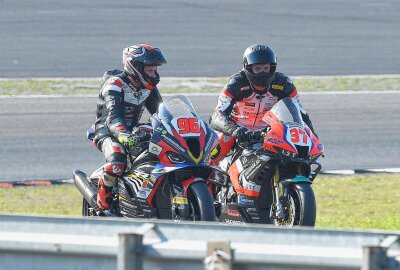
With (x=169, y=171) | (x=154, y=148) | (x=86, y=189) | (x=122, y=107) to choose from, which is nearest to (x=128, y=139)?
(x=154, y=148)

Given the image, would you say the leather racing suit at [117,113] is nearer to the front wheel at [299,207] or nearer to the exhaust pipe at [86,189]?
the exhaust pipe at [86,189]

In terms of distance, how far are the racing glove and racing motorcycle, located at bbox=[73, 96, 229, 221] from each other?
0.06m

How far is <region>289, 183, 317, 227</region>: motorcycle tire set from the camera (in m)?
9.30

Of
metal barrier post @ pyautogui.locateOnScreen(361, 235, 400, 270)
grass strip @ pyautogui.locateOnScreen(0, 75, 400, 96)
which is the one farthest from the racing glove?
grass strip @ pyautogui.locateOnScreen(0, 75, 400, 96)

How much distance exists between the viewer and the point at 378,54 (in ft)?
74.5

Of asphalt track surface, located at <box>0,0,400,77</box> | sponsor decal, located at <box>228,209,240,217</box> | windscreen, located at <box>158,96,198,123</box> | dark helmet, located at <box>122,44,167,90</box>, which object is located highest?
asphalt track surface, located at <box>0,0,400,77</box>

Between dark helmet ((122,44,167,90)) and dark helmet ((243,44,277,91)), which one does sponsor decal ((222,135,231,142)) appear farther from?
dark helmet ((122,44,167,90))

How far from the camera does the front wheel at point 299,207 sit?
366 inches

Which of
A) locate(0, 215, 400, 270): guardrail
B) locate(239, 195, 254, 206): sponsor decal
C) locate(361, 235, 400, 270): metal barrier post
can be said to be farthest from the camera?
locate(239, 195, 254, 206): sponsor decal

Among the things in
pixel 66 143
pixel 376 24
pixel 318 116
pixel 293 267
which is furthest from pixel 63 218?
pixel 376 24

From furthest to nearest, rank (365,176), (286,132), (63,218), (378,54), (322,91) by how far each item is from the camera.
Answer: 1. (378,54)
2. (322,91)
3. (365,176)
4. (286,132)
5. (63,218)

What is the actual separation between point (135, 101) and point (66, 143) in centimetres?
554

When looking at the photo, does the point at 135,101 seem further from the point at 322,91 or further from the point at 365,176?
the point at 322,91

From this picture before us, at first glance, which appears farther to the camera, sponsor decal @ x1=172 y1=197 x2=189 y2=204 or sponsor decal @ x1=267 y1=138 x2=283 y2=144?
sponsor decal @ x1=267 y1=138 x2=283 y2=144
